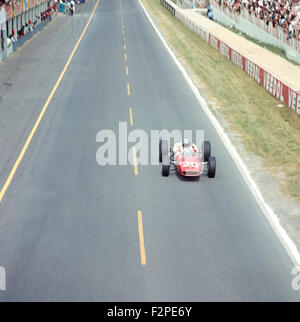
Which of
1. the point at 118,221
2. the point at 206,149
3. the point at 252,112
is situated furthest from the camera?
the point at 252,112

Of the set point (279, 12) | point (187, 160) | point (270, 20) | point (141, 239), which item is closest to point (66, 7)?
point (270, 20)

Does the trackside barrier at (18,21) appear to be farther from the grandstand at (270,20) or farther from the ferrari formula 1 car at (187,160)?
the ferrari formula 1 car at (187,160)

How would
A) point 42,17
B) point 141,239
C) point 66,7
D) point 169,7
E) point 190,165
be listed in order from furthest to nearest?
point 169,7 < point 66,7 < point 42,17 < point 190,165 < point 141,239

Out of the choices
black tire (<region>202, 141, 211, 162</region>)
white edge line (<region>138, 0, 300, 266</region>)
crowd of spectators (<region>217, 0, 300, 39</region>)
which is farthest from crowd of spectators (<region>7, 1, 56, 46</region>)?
black tire (<region>202, 141, 211, 162</region>)

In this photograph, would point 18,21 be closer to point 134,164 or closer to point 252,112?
point 252,112

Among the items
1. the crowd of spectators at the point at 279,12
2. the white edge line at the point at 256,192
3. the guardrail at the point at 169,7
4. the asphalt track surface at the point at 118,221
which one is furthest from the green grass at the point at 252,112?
the guardrail at the point at 169,7

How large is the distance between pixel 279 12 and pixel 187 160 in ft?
107

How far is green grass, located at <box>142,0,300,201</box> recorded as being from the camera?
2073 centimetres

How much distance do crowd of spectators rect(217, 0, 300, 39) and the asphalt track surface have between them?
16410 mm

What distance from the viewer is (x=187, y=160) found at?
61.3ft

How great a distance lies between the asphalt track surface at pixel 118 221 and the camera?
40.5 feet

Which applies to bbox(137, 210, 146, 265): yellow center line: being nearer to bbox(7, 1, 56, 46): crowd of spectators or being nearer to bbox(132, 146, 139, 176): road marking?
bbox(132, 146, 139, 176): road marking
